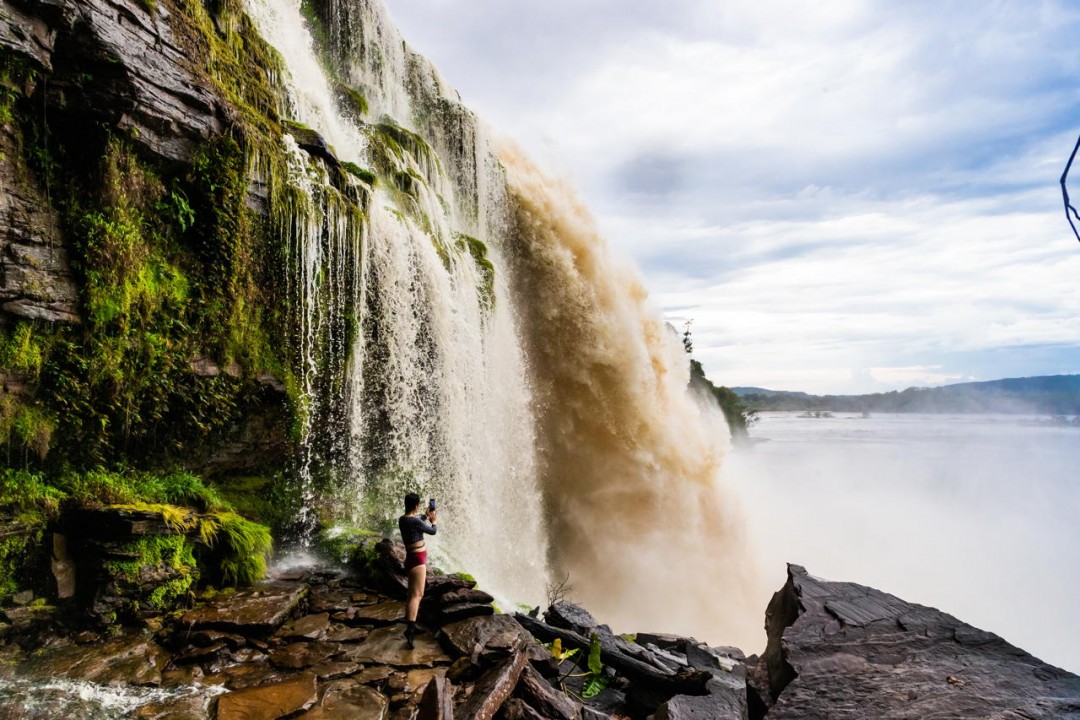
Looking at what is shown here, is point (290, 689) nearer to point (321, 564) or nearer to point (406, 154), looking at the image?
point (321, 564)

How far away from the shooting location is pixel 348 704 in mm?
4344

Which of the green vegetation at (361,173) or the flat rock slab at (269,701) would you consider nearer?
the flat rock slab at (269,701)

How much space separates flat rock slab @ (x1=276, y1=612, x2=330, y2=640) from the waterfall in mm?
2653

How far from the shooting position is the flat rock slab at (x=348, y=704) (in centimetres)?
419

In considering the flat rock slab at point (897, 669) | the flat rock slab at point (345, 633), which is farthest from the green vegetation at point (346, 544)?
the flat rock slab at point (897, 669)

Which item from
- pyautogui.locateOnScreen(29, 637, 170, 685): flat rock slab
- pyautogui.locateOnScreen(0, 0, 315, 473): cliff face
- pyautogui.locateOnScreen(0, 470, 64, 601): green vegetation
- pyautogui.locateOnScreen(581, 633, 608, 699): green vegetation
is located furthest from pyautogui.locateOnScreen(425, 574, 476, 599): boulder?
pyautogui.locateOnScreen(0, 470, 64, 601): green vegetation

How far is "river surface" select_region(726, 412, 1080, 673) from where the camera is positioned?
22.2 m

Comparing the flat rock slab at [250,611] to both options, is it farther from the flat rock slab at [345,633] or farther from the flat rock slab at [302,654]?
the flat rock slab at [345,633]

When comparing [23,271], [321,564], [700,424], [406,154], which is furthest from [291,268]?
[700,424]

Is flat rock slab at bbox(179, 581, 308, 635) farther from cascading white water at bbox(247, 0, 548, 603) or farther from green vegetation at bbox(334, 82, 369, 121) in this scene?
green vegetation at bbox(334, 82, 369, 121)

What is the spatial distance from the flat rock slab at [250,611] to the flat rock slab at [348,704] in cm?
126

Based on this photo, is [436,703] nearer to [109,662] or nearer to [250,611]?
[250,611]

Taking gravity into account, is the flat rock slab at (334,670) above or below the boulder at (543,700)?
above

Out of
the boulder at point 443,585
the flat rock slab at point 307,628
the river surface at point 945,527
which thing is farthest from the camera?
the river surface at point 945,527
